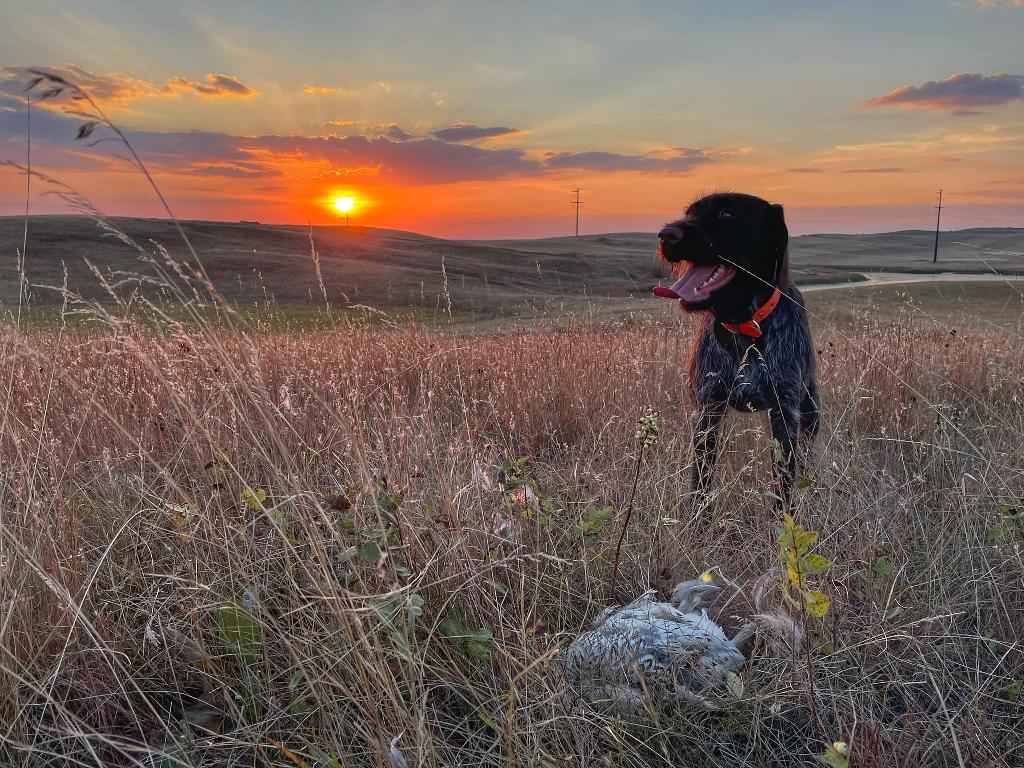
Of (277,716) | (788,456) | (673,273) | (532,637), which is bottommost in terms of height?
(277,716)

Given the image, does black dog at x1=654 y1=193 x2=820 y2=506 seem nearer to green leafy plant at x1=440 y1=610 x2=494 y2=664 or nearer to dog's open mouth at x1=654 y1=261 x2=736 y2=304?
dog's open mouth at x1=654 y1=261 x2=736 y2=304

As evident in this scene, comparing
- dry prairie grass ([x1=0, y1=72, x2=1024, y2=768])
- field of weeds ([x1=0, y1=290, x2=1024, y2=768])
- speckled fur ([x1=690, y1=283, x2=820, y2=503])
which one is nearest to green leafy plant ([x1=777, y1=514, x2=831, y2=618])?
field of weeds ([x1=0, y1=290, x2=1024, y2=768])

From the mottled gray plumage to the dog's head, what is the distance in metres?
1.52

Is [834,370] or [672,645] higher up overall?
[834,370]

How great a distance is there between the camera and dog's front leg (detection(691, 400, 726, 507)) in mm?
3246

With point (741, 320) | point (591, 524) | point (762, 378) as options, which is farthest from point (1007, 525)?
point (591, 524)

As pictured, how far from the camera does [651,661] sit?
1925 millimetres

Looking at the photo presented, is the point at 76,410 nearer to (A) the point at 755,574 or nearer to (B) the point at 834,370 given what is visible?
(A) the point at 755,574

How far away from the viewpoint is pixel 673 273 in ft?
11.4

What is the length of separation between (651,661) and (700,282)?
1764mm

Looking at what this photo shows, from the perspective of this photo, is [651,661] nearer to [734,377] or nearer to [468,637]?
[468,637]

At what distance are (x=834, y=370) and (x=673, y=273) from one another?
9.07 feet

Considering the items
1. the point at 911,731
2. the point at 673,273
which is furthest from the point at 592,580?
the point at 673,273

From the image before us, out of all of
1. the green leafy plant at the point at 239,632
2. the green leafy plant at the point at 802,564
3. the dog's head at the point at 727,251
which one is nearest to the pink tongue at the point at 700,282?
the dog's head at the point at 727,251
